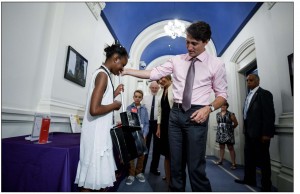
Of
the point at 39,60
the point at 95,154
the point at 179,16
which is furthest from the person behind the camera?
the point at 179,16

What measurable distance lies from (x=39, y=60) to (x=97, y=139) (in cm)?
169

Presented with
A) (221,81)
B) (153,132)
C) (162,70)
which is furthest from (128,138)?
(153,132)

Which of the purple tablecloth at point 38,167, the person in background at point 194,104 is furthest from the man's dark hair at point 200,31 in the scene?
the purple tablecloth at point 38,167

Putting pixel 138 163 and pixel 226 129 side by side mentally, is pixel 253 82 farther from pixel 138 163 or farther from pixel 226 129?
pixel 138 163

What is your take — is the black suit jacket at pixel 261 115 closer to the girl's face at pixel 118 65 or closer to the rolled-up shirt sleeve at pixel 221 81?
the rolled-up shirt sleeve at pixel 221 81

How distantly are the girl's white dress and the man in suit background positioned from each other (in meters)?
2.58

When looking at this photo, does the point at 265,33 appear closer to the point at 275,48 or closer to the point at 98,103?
the point at 275,48

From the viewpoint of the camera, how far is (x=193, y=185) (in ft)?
4.42

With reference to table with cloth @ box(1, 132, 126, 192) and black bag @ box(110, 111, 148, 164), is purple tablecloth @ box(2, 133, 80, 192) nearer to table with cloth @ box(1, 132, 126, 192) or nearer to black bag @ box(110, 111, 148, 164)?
table with cloth @ box(1, 132, 126, 192)

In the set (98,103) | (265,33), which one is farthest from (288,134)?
(98,103)

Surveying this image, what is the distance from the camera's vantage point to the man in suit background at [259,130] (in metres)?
2.81

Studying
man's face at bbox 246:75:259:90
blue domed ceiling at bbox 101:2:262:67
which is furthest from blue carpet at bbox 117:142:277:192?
blue domed ceiling at bbox 101:2:262:67

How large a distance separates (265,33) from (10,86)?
4.54 m

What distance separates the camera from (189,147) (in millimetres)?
1385
